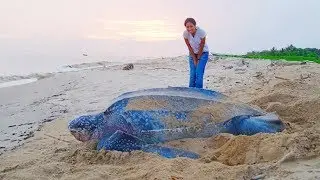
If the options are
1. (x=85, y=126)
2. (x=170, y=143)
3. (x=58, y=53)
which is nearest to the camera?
(x=170, y=143)

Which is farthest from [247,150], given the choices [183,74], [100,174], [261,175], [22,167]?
[183,74]

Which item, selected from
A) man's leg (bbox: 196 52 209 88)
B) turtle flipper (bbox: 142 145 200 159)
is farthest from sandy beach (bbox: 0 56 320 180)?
man's leg (bbox: 196 52 209 88)

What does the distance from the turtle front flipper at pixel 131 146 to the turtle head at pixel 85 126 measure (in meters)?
0.23

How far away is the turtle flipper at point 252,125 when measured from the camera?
3777 mm

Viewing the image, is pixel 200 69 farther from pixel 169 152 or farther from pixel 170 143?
pixel 169 152

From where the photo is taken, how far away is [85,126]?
13.6 feet

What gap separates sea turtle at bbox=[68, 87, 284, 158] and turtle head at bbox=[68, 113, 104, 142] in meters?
0.19

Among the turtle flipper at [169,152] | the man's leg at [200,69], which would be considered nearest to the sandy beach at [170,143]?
the turtle flipper at [169,152]

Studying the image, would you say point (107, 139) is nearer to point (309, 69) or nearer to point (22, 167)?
point (22, 167)

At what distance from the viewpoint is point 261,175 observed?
2660mm

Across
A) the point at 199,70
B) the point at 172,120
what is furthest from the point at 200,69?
the point at 172,120

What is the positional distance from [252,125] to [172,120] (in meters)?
0.66

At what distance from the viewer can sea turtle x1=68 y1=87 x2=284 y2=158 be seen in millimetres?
3801

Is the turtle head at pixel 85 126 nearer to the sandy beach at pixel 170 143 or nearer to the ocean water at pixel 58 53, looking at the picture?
the sandy beach at pixel 170 143
